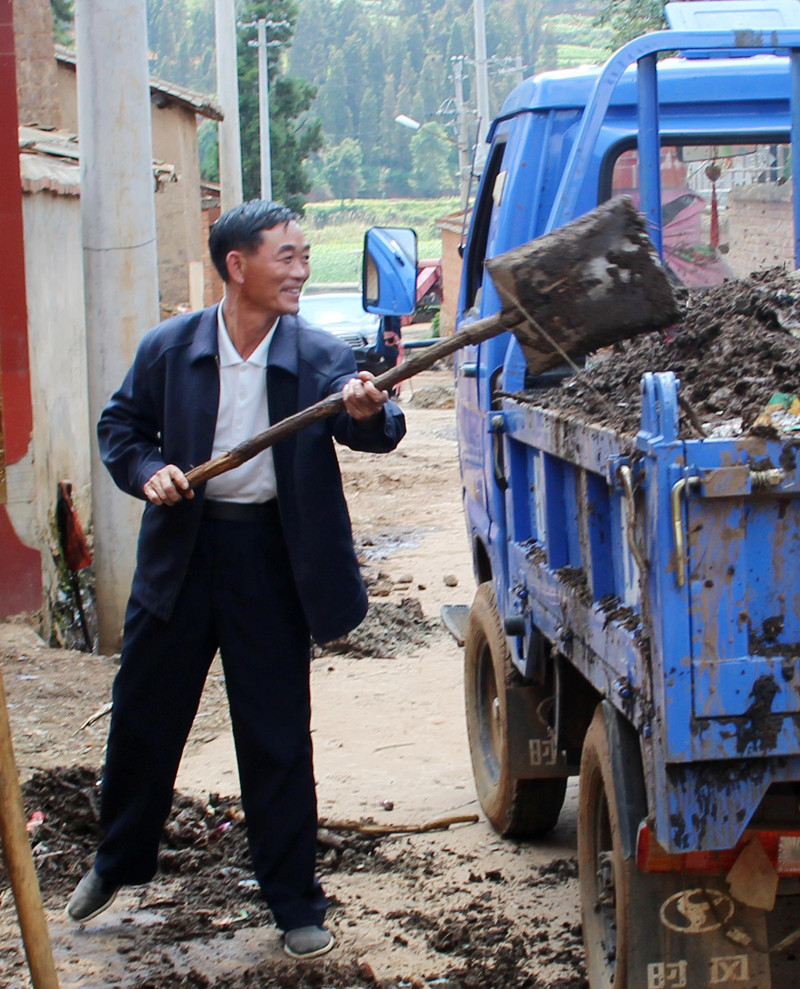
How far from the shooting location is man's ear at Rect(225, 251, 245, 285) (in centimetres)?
348

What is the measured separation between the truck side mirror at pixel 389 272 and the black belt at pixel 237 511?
91.4 inches

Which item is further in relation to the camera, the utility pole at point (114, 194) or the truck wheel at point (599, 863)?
the utility pole at point (114, 194)

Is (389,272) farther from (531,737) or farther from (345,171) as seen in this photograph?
(345,171)

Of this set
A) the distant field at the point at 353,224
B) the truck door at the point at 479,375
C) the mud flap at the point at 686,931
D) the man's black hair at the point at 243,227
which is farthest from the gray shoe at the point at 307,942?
the distant field at the point at 353,224

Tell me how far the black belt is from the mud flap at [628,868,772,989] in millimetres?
1421

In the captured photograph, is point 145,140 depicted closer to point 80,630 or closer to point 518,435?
point 80,630

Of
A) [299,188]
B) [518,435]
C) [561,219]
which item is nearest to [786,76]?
[561,219]

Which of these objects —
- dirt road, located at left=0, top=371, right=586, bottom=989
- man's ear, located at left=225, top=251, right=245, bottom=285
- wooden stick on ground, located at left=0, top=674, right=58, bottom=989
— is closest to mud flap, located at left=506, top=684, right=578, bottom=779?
dirt road, located at left=0, top=371, right=586, bottom=989

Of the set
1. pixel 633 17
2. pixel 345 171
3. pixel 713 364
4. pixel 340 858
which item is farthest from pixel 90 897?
pixel 345 171

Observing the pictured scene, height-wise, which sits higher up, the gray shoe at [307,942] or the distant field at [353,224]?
the distant field at [353,224]

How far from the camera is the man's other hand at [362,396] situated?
125 inches

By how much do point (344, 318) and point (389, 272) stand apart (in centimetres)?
1797

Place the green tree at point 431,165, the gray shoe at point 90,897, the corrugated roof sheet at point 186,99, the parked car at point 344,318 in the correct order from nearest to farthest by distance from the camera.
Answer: the gray shoe at point 90,897
the corrugated roof sheet at point 186,99
the parked car at point 344,318
the green tree at point 431,165

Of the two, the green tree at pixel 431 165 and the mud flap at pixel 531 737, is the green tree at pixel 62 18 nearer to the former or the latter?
the mud flap at pixel 531 737
